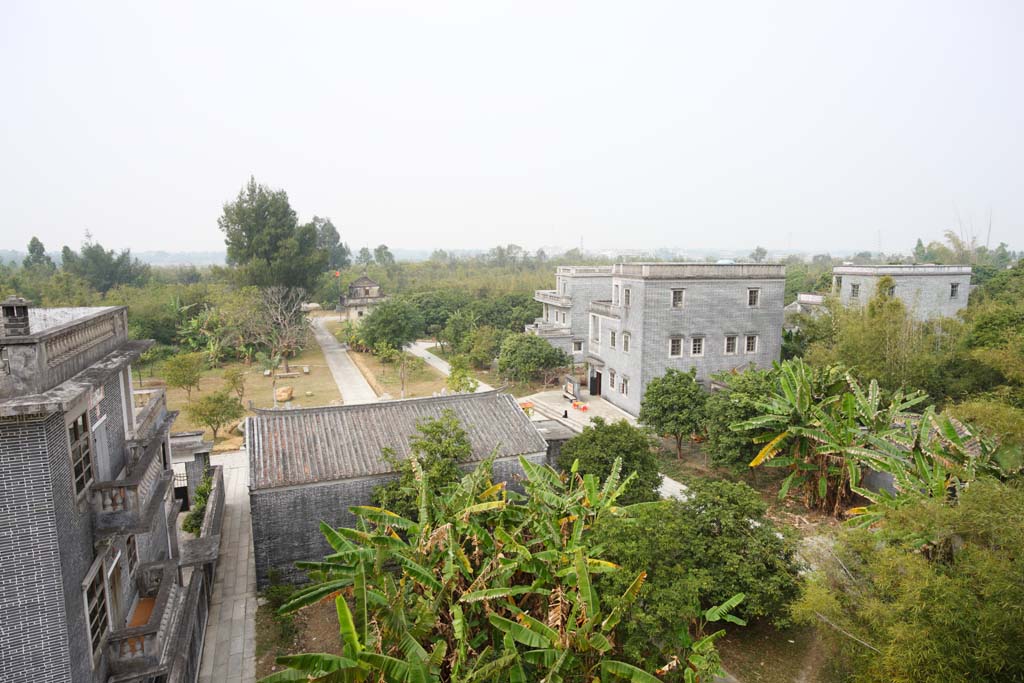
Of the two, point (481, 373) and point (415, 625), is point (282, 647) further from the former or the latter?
point (481, 373)

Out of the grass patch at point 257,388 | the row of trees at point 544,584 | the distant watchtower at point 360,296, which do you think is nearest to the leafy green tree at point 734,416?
the row of trees at point 544,584

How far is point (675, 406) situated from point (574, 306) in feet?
52.5

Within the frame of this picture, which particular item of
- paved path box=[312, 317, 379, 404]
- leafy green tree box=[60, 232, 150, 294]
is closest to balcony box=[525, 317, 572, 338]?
paved path box=[312, 317, 379, 404]

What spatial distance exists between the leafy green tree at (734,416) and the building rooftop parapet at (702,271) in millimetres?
6596

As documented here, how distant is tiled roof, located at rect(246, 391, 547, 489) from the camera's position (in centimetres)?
1177

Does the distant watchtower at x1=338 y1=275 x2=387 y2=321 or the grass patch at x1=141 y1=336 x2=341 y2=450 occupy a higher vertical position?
the distant watchtower at x1=338 y1=275 x2=387 y2=321

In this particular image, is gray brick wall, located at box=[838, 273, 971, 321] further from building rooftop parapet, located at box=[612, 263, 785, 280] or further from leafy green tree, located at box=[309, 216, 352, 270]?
leafy green tree, located at box=[309, 216, 352, 270]

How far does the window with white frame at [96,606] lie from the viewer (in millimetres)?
6762

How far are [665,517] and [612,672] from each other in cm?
292

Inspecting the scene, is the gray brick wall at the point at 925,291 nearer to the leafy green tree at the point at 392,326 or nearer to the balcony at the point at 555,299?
the balcony at the point at 555,299

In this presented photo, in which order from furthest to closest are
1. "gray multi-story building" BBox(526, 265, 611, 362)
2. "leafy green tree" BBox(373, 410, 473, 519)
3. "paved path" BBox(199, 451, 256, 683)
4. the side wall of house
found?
"gray multi-story building" BBox(526, 265, 611, 362) → "leafy green tree" BBox(373, 410, 473, 519) → "paved path" BBox(199, 451, 256, 683) → the side wall of house

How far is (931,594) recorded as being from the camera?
672 cm

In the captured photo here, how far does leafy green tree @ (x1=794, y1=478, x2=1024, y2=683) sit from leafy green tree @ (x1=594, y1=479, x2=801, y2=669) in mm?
946

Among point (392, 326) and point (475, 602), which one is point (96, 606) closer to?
point (475, 602)
